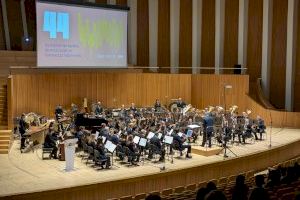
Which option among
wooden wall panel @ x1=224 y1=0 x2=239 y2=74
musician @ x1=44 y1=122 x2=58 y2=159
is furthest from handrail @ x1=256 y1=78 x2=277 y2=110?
musician @ x1=44 y1=122 x2=58 y2=159

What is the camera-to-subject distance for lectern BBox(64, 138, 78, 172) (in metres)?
11.2

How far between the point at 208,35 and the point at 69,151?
14728 millimetres

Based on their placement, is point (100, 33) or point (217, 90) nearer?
point (100, 33)

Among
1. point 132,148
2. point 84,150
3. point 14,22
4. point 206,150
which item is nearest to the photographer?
point 132,148

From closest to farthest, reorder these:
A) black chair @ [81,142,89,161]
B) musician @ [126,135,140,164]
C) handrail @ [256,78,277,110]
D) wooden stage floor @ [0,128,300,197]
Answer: wooden stage floor @ [0,128,300,197]
musician @ [126,135,140,164]
black chair @ [81,142,89,161]
handrail @ [256,78,277,110]

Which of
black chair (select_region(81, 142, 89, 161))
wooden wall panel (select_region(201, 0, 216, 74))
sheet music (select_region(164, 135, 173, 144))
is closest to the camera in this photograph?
sheet music (select_region(164, 135, 173, 144))

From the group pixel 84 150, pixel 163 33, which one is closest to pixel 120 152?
pixel 84 150

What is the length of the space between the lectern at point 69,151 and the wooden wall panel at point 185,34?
14.2m

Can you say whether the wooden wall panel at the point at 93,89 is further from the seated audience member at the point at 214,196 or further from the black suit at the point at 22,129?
the seated audience member at the point at 214,196

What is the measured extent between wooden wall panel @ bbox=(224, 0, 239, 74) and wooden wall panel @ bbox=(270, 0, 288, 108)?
212 cm

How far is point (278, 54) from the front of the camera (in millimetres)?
21625

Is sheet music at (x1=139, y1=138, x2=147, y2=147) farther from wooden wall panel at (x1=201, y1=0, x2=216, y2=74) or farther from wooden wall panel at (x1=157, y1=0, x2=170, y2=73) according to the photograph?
wooden wall panel at (x1=157, y1=0, x2=170, y2=73)

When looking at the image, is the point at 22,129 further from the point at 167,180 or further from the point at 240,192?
the point at 240,192

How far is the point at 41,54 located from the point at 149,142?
27.0 ft
